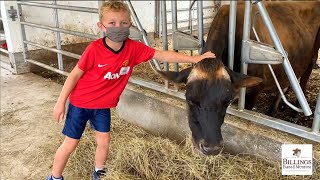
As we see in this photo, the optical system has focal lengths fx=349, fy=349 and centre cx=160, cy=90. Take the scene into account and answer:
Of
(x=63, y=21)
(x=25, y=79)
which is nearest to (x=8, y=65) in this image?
(x=25, y=79)

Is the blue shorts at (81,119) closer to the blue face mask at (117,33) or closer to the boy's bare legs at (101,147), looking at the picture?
the boy's bare legs at (101,147)

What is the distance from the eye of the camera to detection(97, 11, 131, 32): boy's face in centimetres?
221

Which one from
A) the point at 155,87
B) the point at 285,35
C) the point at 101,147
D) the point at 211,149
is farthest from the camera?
the point at 285,35

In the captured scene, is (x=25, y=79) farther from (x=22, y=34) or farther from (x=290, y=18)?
(x=290, y=18)

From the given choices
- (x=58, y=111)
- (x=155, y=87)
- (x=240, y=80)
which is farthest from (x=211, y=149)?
(x=155, y=87)

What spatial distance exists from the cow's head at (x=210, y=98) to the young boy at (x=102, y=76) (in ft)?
0.40

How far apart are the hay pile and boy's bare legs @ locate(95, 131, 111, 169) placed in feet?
0.29

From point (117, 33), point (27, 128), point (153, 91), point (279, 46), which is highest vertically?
point (117, 33)

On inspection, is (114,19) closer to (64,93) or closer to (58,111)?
(64,93)

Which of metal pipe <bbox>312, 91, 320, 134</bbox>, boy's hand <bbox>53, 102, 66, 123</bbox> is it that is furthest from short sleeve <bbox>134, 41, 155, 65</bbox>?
metal pipe <bbox>312, 91, 320, 134</bbox>

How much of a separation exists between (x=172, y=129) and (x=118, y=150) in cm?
61

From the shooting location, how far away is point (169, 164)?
263 cm

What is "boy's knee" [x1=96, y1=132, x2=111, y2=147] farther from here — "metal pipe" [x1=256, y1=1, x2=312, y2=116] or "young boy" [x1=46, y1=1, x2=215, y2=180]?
"metal pipe" [x1=256, y1=1, x2=312, y2=116]

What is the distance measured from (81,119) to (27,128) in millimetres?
1408
